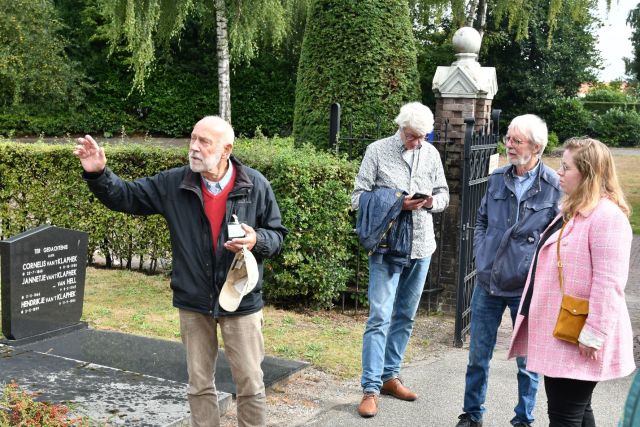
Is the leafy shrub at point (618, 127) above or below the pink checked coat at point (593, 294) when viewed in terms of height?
above

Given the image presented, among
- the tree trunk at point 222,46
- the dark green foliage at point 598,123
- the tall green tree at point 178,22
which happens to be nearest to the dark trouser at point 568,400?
the tall green tree at point 178,22

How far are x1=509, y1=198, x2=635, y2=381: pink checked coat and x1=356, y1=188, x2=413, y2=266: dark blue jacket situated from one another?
4.43 feet

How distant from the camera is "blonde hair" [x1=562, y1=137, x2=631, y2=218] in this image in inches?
132

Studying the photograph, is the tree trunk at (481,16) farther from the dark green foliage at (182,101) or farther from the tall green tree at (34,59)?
the tall green tree at (34,59)

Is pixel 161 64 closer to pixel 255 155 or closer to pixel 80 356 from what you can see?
pixel 255 155

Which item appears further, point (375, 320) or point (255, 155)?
point (255, 155)

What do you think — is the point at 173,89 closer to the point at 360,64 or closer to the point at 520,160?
the point at 360,64

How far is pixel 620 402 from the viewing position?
5176 mm

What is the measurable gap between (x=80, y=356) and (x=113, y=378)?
27.7 inches

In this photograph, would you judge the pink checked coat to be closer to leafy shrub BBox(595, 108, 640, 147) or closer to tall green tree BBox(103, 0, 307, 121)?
tall green tree BBox(103, 0, 307, 121)

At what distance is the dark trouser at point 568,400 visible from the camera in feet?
10.9

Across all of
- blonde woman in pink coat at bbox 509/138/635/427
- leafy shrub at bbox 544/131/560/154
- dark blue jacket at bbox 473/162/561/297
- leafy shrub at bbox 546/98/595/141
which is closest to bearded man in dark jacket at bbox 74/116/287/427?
dark blue jacket at bbox 473/162/561/297

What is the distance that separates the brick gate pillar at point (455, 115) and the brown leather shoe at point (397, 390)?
8.41 ft

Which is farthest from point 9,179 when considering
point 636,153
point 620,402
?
point 636,153
